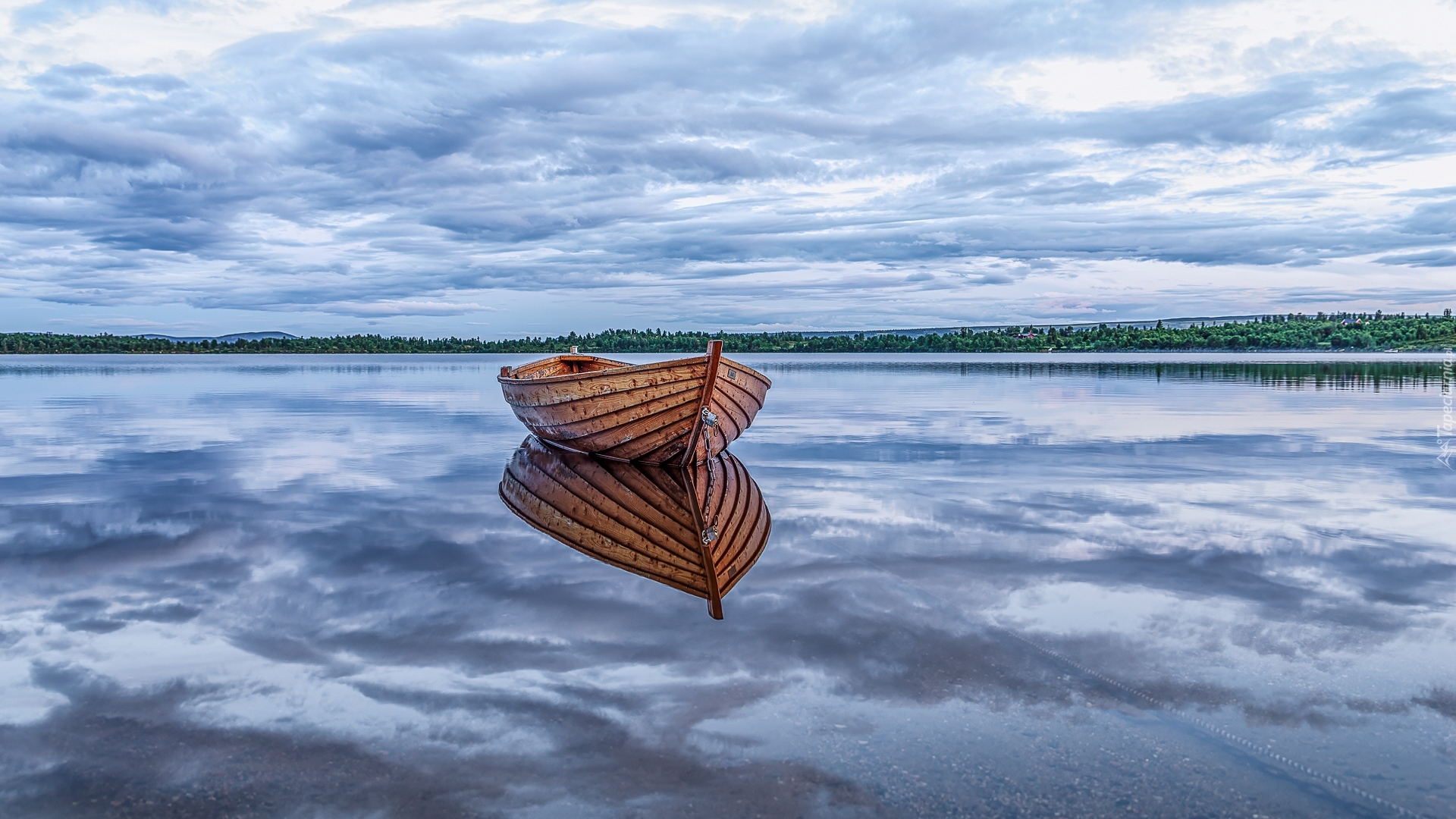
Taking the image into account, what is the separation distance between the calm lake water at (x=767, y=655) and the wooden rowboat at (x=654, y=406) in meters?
2.22

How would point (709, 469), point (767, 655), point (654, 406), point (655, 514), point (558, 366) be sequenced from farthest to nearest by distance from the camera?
point (558, 366) → point (709, 469) → point (654, 406) → point (655, 514) → point (767, 655)

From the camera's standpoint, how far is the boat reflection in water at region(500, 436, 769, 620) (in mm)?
8586

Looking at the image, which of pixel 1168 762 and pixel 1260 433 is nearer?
pixel 1168 762

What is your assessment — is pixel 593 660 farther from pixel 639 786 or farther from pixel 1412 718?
pixel 1412 718

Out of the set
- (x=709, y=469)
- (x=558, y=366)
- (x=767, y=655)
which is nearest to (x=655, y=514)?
(x=709, y=469)

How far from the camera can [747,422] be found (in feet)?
59.6

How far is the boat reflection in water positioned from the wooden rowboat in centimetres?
42

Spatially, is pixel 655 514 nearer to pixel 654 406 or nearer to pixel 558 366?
pixel 654 406

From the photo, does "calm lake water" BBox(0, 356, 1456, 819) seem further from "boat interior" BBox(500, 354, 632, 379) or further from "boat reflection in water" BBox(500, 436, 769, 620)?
"boat interior" BBox(500, 354, 632, 379)

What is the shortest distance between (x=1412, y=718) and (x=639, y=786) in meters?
3.90

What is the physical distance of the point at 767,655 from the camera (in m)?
6.00

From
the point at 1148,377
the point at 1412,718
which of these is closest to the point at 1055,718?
the point at 1412,718

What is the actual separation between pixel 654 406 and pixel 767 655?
941 cm

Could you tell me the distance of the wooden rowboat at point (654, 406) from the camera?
48.8ft
